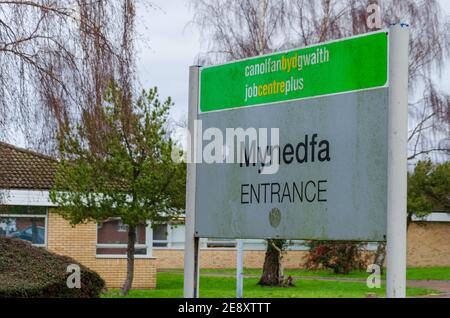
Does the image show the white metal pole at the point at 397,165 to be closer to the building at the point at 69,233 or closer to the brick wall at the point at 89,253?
the building at the point at 69,233

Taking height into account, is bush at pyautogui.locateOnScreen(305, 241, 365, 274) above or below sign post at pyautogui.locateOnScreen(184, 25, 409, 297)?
below

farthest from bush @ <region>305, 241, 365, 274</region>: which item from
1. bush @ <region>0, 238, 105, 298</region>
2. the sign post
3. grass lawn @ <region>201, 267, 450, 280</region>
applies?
the sign post

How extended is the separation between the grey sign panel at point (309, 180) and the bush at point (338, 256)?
29225 millimetres

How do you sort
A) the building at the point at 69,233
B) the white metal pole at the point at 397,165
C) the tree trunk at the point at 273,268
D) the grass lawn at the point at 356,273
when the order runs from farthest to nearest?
the grass lawn at the point at 356,273 → the tree trunk at the point at 273,268 → the building at the point at 69,233 → the white metal pole at the point at 397,165

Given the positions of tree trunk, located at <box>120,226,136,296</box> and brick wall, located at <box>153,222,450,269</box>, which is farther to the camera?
brick wall, located at <box>153,222,450,269</box>

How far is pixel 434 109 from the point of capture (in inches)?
1232

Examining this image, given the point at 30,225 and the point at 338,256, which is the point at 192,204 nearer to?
the point at 30,225

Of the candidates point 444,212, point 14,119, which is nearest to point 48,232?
point 14,119

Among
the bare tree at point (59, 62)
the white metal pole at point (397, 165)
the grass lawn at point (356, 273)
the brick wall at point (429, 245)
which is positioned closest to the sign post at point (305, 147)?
the white metal pole at point (397, 165)

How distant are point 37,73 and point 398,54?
19.6ft

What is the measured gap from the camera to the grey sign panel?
6180mm

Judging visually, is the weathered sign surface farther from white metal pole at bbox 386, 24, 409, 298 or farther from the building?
the building

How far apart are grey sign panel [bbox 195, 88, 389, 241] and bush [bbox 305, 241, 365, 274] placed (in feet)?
95.9

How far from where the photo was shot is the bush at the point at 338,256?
36.6m
